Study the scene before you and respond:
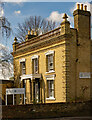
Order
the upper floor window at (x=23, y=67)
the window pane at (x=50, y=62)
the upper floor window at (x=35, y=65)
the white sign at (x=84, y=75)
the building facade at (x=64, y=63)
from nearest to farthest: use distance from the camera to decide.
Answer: the building facade at (x=64, y=63)
the white sign at (x=84, y=75)
the window pane at (x=50, y=62)
the upper floor window at (x=35, y=65)
the upper floor window at (x=23, y=67)

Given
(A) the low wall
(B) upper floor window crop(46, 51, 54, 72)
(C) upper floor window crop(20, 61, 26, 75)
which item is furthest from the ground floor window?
(C) upper floor window crop(20, 61, 26, 75)

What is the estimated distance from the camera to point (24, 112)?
2020cm

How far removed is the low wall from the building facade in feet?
3.99

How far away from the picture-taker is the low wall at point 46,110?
781 inches

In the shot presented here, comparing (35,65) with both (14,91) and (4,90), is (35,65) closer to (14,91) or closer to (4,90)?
(14,91)

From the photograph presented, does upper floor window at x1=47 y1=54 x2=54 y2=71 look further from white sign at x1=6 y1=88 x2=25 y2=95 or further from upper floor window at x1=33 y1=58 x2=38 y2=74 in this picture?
white sign at x1=6 y1=88 x2=25 y2=95

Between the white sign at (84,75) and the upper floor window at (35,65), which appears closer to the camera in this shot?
the white sign at (84,75)

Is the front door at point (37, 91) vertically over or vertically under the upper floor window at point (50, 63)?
under

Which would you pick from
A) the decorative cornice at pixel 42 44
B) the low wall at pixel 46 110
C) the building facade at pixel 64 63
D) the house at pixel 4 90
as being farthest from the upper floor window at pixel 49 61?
→ the house at pixel 4 90

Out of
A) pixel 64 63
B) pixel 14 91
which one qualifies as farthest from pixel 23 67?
pixel 64 63

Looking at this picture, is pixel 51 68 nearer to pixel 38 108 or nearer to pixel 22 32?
pixel 38 108

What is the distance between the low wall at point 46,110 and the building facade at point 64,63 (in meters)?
1.22

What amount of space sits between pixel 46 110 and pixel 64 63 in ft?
14.9

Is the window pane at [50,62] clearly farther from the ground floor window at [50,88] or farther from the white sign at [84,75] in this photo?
Result: the white sign at [84,75]
